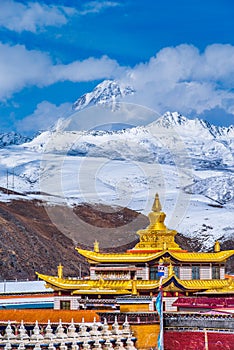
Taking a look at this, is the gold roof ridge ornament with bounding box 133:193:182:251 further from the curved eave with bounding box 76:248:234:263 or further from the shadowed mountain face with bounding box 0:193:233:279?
the shadowed mountain face with bounding box 0:193:233:279

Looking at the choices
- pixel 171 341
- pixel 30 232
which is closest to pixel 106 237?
pixel 30 232

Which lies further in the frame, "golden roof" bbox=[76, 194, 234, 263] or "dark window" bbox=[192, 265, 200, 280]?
"dark window" bbox=[192, 265, 200, 280]

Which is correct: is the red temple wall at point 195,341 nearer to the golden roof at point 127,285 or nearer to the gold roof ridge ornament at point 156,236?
the golden roof at point 127,285

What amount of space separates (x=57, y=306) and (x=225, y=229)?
454 feet

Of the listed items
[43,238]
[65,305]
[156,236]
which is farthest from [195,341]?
[43,238]

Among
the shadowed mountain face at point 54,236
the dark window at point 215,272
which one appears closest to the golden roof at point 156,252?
the dark window at point 215,272

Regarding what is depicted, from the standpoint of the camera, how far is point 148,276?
48.8 metres

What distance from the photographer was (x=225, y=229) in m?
185

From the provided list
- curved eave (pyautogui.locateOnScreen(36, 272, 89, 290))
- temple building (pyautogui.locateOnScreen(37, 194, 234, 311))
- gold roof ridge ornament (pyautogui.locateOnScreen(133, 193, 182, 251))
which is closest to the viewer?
temple building (pyautogui.locateOnScreen(37, 194, 234, 311))

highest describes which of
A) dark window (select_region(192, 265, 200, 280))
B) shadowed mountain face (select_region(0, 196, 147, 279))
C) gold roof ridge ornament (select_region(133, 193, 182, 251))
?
shadowed mountain face (select_region(0, 196, 147, 279))

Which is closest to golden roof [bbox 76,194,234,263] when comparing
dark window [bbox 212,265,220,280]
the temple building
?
the temple building

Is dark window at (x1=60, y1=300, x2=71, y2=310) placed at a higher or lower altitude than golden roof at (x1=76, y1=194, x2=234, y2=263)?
lower

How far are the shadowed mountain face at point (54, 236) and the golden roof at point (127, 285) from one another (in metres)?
71.1

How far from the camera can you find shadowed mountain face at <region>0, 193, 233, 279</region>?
131 meters
